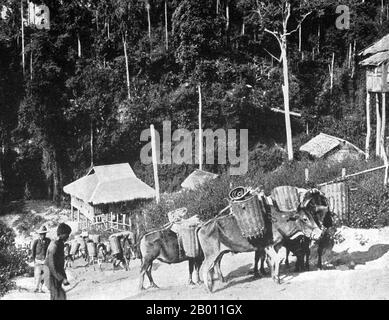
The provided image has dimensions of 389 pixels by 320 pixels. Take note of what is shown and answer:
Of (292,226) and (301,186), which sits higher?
(301,186)

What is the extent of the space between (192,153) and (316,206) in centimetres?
1030

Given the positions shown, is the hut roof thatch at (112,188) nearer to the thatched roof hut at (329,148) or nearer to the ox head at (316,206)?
the thatched roof hut at (329,148)

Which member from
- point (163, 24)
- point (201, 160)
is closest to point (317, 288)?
point (201, 160)

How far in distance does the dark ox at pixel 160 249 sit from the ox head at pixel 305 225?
1701mm

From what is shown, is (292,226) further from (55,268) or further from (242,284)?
(55,268)

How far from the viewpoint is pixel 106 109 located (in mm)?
20516

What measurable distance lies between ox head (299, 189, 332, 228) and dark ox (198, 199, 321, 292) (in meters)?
0.14

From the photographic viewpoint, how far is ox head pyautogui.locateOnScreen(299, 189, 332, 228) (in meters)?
8.38

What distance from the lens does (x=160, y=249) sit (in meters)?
8.42

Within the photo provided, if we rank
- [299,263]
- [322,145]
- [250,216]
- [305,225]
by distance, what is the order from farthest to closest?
[322,145] → [299,263] → [305,225] → [250,216]

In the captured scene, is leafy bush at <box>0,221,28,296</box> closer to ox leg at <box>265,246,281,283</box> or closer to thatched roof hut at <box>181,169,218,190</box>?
ox leg at <box>265,246,281,283</box>

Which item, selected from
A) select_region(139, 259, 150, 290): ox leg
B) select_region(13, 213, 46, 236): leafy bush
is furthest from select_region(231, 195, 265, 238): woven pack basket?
select_region(13, 213, 46, 236): leafy bush

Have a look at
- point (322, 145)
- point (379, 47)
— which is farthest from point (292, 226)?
point (322, 145)
